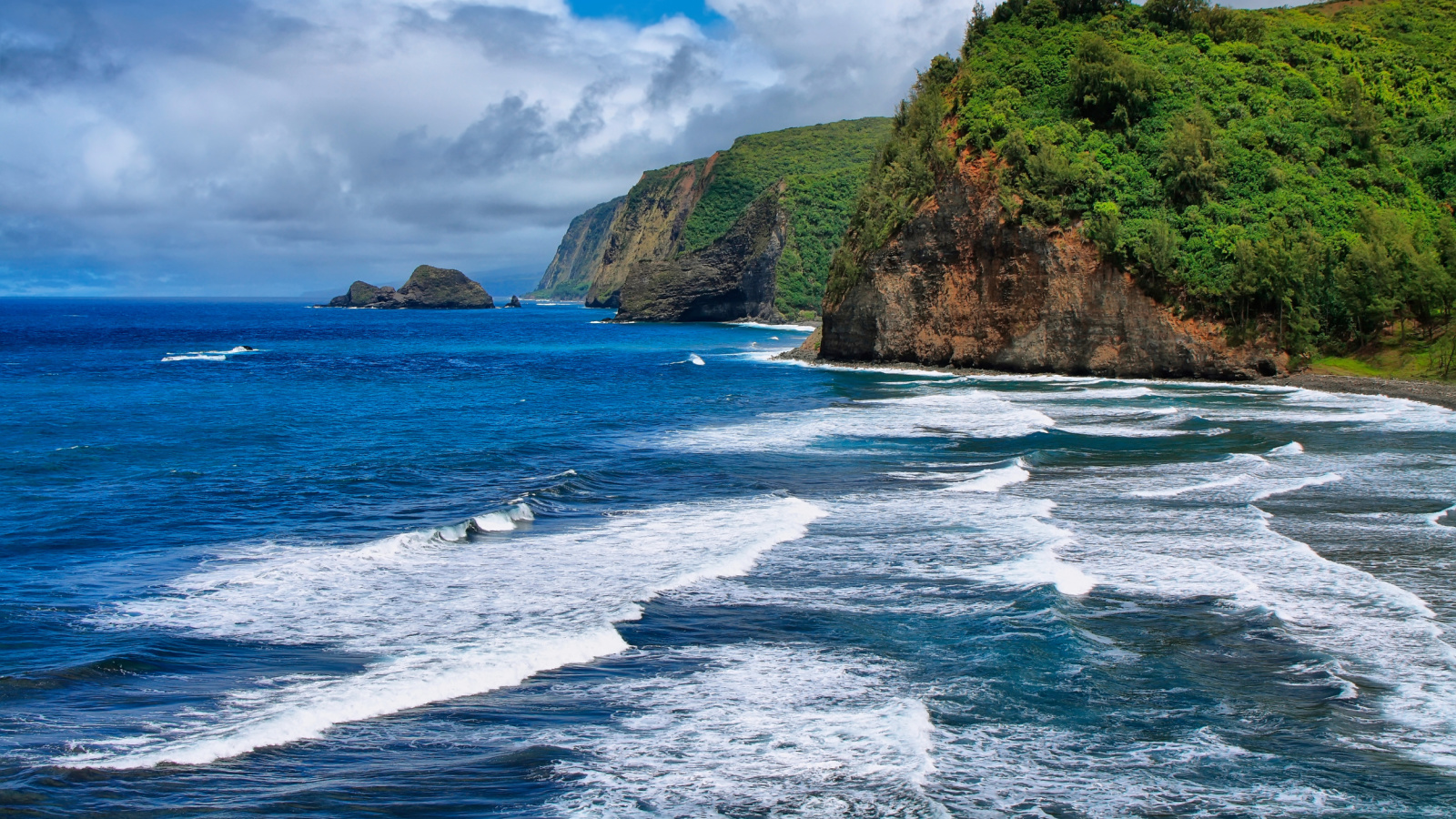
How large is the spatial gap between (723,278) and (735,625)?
117 meters

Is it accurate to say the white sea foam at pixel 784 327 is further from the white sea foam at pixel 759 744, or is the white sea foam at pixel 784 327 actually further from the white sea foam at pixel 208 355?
the white sea foam at pixel 759 744

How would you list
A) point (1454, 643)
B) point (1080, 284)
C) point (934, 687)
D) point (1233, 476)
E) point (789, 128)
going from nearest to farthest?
point (934, 687) < point (1454, 643) < point (1233, 476) < point (1080, 284) < point (789, 128)

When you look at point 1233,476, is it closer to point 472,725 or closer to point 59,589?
point 472,725

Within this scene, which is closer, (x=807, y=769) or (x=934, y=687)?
(x=807, y=769)

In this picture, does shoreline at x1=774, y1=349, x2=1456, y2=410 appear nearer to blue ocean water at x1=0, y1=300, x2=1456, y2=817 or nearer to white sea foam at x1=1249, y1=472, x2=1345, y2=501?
blue ocean water at x1=0, y1=300, x2=1456, y2=817

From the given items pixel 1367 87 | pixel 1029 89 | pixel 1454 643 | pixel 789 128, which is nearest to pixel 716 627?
pixel 1454 643

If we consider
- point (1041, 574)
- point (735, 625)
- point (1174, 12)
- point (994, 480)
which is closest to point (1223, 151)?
point (1174, 12)

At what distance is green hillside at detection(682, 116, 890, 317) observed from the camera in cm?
12425

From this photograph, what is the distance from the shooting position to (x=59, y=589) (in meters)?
14.4

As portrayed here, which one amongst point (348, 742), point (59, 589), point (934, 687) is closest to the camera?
point (348, 742)

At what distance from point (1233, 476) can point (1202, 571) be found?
893 cm

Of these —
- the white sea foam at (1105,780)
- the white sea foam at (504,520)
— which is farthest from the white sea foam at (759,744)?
the white sea foam at (504,520)

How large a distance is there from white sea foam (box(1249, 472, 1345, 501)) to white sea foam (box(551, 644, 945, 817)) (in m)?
13.3

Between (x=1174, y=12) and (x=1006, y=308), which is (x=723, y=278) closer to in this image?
(x=1174, y=12)
